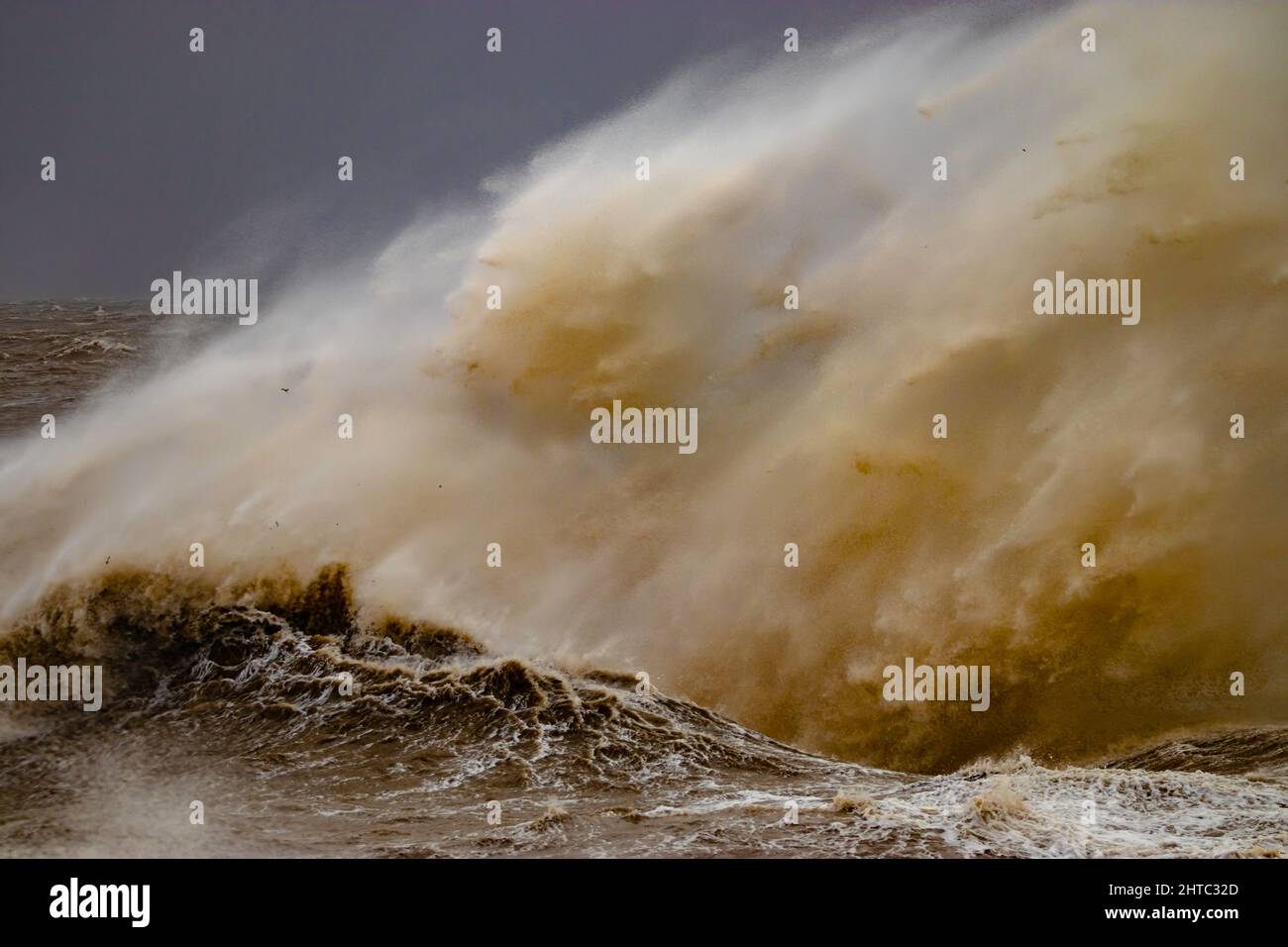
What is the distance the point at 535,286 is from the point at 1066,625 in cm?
1030

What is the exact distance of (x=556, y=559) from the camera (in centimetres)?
1612

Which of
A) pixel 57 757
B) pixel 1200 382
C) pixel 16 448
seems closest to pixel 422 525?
pixel 57 757

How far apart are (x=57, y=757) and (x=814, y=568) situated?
10876 millimetres

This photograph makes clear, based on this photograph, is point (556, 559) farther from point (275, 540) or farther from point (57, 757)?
point (57, 757)

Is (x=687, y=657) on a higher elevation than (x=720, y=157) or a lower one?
lower

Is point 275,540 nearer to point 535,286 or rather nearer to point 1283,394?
point 535,286

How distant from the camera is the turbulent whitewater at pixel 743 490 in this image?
13.3m

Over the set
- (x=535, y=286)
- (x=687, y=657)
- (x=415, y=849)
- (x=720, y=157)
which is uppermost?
(x=720, y=157)

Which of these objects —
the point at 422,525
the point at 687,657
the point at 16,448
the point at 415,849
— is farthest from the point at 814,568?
the point at 16,448

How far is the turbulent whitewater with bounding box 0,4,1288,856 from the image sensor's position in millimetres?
13266

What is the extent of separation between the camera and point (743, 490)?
53.7 feet

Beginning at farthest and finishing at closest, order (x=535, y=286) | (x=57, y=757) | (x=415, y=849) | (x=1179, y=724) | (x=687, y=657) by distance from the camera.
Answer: (x=535, y=286), (x=687, y=657), (x=1179, y=724), (x=57, y=757), (x=415, y=849)

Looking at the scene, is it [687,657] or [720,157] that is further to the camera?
[720,157]

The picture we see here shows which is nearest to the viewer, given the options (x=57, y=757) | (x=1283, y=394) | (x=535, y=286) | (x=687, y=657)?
(x=57, y=757)
